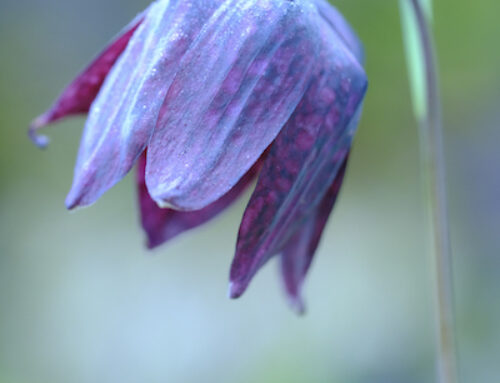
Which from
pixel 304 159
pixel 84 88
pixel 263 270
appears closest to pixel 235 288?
pixel 304 159

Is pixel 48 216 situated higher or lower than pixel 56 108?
higher

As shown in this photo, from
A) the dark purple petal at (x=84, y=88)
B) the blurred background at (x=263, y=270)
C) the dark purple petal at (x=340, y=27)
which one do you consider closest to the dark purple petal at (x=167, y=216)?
the dark purple petal at (x=84, y=88)

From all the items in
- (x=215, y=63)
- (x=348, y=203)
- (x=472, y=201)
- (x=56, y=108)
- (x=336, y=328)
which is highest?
(x=56, y=108)

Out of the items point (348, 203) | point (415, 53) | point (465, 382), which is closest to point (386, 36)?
point (348, 203)

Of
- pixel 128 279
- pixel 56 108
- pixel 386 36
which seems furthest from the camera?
pixel 128 279

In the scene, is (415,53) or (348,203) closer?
(415,53)

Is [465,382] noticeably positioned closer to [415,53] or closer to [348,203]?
[348,203]

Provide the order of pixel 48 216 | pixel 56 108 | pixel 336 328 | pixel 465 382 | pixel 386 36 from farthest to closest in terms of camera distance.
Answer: pixel 48 216, pixel 386 36, pixel 336 328, pixel 465 382, pixel 56 108
